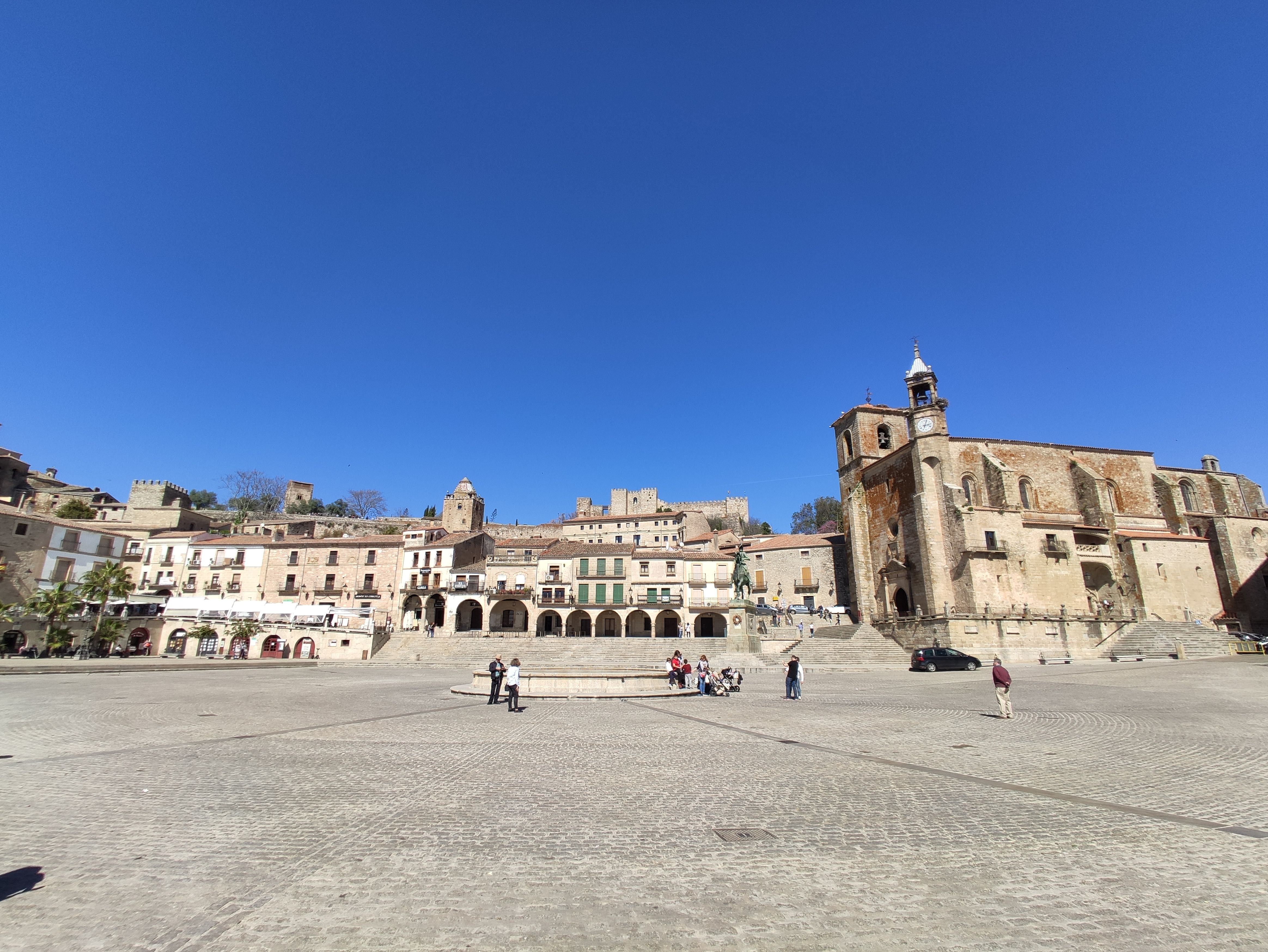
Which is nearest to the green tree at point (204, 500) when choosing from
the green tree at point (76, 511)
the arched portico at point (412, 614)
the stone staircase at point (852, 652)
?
the green tree at point (76, 511)

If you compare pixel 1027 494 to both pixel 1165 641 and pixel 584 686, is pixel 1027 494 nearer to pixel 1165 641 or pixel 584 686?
pixel 1165 641

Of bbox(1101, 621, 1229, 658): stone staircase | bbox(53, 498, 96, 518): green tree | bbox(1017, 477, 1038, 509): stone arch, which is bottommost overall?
bbox(1101, 621, 1229, 658): stone staircase

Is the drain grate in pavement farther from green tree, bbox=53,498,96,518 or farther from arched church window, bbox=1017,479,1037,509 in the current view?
green tree, bbox=53,498,96,518

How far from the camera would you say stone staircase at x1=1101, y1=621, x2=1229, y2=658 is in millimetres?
34250

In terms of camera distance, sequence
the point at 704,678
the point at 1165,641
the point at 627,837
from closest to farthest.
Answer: the point at 627,837
the point at 704,678
the point at 1165,641

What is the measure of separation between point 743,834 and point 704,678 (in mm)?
14054

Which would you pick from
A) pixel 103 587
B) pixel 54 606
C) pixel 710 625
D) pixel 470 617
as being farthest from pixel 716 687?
pixel 103 587

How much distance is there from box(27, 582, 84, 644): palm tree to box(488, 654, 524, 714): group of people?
1230 inches

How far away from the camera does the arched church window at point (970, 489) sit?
1748 inches

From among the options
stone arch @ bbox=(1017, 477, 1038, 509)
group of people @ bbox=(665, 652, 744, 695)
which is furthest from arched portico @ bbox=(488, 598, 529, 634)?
stone arch @ bbox=(1017, 477, 1038, 509)

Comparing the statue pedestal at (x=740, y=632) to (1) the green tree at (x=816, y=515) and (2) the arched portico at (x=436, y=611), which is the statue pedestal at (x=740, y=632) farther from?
(1) the green tree at (x=816, y=515)

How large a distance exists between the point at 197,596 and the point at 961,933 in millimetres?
57743

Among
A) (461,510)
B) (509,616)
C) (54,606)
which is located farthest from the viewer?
(461,510)

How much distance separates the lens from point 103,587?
117 ft
